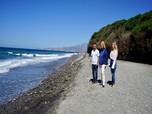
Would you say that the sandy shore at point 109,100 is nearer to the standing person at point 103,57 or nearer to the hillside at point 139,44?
the standing person at point 103,57

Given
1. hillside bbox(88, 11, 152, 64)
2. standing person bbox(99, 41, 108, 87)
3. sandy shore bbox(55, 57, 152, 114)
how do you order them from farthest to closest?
hillside bbox(88, 11, 152, 64) < standing person bbox(99, 41, 108, 87) < sandy shore bbox(55, 57, 152, 114)

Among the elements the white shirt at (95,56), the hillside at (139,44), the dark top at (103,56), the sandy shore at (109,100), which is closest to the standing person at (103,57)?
the dark top at (103,56)

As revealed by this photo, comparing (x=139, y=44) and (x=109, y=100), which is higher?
(x=139, y=44)

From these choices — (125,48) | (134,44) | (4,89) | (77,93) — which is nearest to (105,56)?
(77,93)

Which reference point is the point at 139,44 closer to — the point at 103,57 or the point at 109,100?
the point at 103,57

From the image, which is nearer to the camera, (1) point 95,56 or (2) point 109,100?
(2) point 109,100

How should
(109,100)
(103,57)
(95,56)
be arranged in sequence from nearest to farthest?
(109,100), (103,57), (95,56)

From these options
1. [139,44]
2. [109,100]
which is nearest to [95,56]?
[109,100]

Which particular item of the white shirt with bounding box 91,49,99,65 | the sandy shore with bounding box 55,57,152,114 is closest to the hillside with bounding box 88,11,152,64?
the white shirt with bounding box 91,49,99,65

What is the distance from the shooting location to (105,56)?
1241 cm

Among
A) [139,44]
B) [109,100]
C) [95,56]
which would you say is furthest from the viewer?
[139,44]

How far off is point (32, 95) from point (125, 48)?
69.9ft

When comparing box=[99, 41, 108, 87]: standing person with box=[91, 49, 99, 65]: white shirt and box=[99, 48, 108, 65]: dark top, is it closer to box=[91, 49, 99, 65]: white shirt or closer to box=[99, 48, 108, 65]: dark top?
box=[99, 48, 108, 65]: dark top

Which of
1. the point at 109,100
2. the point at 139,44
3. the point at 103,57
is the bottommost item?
the point at 109,100
